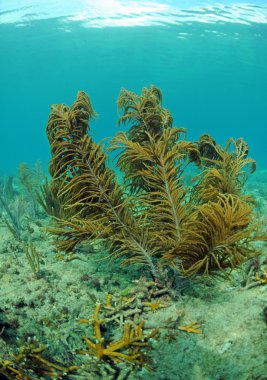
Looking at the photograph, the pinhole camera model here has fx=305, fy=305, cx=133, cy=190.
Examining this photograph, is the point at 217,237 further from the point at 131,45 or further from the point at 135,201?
the point at 131,45

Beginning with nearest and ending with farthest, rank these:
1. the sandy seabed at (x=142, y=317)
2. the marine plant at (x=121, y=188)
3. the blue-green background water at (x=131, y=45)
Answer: the sandy seabed at (x=142, y=317) → the marine plant at (x=121, y=188) → the blue-green background water at (x=131, y=45)

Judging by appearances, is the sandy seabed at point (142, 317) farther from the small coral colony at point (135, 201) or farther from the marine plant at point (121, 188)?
the marine plant at point (121, 188)

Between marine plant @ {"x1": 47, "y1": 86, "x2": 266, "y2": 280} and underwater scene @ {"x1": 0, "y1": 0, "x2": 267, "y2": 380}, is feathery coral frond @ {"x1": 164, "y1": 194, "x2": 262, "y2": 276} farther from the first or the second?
marine plant @ {"x1": 47, "y1": 86, "x2": 266, "y2": 280}

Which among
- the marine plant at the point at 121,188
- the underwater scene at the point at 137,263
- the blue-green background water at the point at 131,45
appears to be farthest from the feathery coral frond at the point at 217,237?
the blue-green background water at the point at 131,45

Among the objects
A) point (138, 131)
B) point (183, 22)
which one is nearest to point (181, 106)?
point (183, 22)

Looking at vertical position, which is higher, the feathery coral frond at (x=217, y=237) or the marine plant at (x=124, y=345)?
the feathery coral frond at (x=217, y=237)

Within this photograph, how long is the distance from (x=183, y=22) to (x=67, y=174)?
34.5m

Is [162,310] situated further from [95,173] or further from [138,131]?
[138,131]

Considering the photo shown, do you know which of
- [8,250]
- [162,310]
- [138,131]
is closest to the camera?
[162,310]

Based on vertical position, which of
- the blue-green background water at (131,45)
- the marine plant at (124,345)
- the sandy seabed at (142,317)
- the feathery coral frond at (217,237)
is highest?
the blue-green background water at (131,45)

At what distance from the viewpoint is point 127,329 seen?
12.1 ft

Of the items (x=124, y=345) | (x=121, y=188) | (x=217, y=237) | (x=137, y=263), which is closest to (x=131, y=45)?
(x=121, y=188)

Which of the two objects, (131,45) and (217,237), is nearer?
(217,237)

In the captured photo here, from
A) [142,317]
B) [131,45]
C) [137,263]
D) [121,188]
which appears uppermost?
[131,45]
